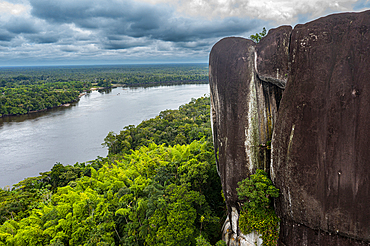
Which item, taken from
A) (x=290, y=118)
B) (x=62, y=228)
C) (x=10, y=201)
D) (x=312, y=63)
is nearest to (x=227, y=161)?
(x=290, y=118)

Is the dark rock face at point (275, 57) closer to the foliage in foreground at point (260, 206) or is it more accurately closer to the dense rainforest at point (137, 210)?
the foliage in foreground at point (260, 206)

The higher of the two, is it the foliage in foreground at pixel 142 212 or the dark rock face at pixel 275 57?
the dark rock face at pixel 275 57

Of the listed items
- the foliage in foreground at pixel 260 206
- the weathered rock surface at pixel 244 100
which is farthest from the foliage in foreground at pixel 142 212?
the weathered rock surface at pixel 244 100

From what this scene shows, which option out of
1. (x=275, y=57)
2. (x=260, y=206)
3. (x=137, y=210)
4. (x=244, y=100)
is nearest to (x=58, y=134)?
(x=137, y=210)

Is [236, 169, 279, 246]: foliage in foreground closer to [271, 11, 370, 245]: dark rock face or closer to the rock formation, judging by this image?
the rock formation

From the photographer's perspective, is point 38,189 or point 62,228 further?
point 38,189

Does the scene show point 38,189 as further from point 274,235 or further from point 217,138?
point 274,235
